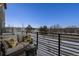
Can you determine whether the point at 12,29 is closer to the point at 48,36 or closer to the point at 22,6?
the point at 22,6

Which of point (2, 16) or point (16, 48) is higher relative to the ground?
point (2, 16)

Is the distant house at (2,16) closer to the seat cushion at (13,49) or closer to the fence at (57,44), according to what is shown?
the seat cushion at (13,49)

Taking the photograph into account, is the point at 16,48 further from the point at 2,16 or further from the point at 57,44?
the point at 57,44

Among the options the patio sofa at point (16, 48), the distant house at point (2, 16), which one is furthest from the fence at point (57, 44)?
the distant house at point (2, 16)

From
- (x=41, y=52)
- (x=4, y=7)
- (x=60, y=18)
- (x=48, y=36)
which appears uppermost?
(x=4, y=7)

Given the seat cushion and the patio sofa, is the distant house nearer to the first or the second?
the patio sofa

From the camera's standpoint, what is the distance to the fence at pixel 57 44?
342 centimetres

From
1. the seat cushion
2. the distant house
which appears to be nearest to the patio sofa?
the seat cushion

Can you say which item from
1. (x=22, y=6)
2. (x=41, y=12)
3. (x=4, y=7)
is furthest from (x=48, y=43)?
(x=4, y=7)

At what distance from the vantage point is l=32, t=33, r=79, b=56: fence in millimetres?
3416

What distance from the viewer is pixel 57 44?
3.54 m

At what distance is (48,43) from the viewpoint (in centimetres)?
360

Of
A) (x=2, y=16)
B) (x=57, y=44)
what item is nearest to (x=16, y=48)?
(x=2, y=16)

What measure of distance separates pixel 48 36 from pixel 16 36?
79 centimetres
